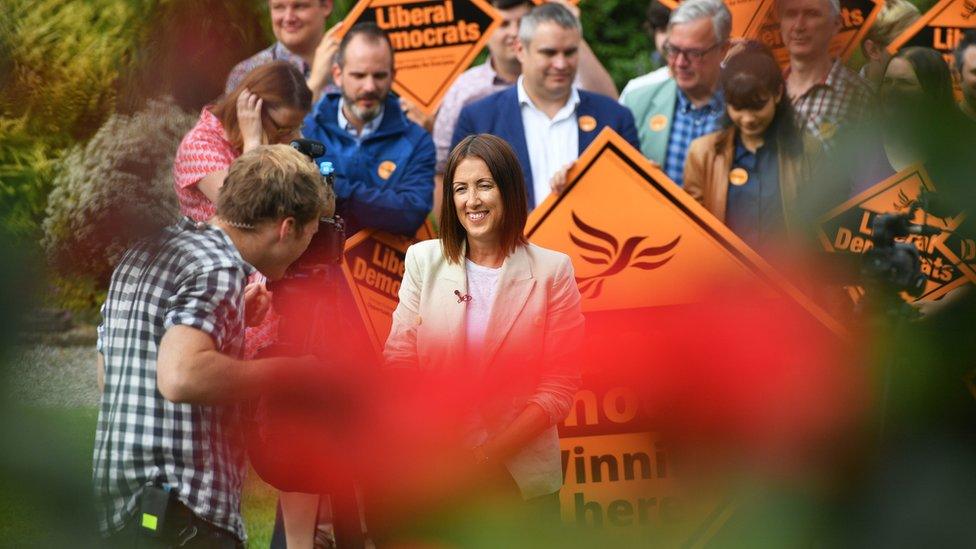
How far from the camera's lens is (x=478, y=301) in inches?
91.3

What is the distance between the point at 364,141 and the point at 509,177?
1.43 meters

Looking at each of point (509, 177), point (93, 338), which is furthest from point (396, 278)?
point (93, 338)

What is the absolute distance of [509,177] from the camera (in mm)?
2432

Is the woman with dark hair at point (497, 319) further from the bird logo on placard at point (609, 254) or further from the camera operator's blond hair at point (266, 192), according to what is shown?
the bird logo on placard at point (609, 254)

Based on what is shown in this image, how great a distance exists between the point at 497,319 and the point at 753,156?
1.02 metres

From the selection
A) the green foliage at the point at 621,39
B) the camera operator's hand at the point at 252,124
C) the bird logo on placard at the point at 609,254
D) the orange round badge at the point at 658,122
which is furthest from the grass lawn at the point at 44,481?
the green foliage at the point at 621,39

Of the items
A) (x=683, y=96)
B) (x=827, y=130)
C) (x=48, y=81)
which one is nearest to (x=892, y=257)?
(x=827, y=130)

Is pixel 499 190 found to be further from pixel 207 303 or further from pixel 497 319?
pixel 207 303

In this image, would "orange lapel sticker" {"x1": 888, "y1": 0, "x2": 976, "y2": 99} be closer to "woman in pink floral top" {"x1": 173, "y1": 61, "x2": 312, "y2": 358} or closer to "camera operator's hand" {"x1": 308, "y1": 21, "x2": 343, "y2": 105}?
"woman in pink floral top" {"x1": 173, "y1": 61, "x2": 312, "y2": 358}

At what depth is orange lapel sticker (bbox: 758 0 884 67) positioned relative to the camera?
6.50ft

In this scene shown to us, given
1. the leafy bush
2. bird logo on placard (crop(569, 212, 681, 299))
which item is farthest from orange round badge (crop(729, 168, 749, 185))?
the leafy bush

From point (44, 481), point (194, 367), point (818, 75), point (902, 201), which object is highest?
point (818, 75)

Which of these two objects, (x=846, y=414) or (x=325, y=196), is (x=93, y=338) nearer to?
(x=325, y=196)

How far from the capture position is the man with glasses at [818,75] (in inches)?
76.4
